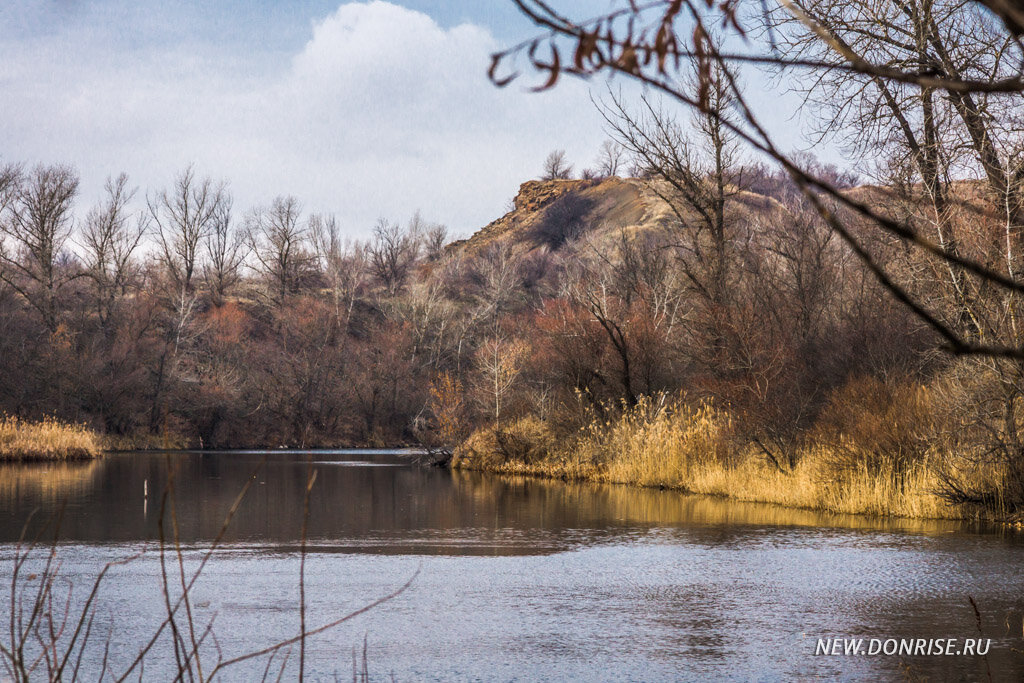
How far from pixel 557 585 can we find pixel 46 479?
2000cm

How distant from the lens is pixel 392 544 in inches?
634

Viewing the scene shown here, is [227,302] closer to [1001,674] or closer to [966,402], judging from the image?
[966,402]

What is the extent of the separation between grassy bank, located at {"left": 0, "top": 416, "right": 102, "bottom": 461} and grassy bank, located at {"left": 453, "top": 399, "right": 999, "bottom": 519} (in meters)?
14.8

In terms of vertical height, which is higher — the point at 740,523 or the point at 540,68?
the point at 540,68

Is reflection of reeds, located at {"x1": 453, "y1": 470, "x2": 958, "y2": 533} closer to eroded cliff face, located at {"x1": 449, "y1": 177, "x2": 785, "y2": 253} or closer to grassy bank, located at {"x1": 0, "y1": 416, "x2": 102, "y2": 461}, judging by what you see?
grassy bank, located at {"x1": 0, "y1": 416, "x2": 102, "y2": 461}

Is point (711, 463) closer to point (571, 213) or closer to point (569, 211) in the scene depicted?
point (571, 213)

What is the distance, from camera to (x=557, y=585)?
12.4 meters

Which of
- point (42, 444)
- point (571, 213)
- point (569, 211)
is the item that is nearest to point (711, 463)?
point (42, 444)

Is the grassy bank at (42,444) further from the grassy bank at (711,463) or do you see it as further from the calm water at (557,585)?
the calm water at (557,585)

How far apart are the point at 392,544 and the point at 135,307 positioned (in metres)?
51.9

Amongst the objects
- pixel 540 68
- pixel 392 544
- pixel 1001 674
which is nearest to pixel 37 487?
pixel 392 544

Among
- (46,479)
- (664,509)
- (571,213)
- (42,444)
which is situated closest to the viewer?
(664,509)

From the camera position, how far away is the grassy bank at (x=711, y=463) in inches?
770

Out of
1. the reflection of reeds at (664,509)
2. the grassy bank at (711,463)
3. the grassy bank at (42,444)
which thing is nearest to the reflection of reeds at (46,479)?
the grassy bank at (42,444)
